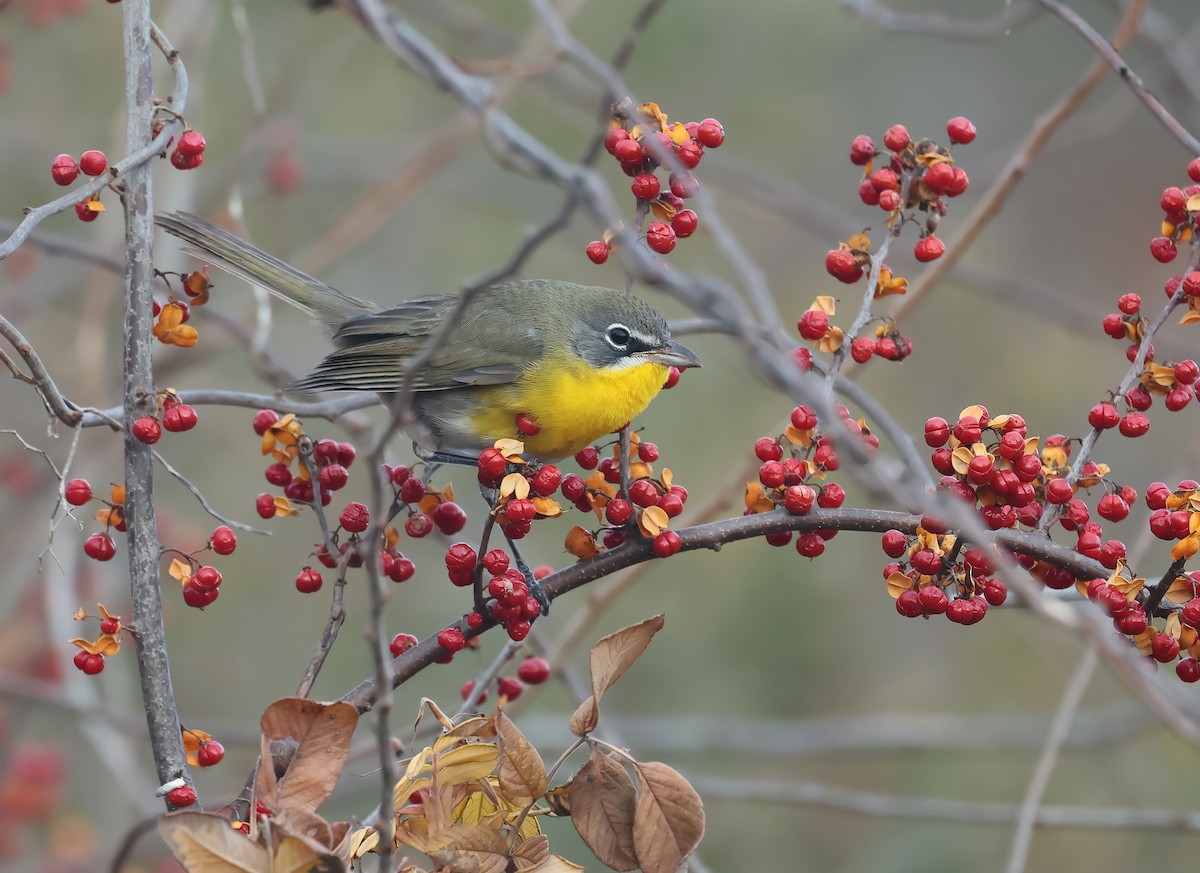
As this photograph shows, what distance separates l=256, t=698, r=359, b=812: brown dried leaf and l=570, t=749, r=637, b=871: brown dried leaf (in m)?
0.44

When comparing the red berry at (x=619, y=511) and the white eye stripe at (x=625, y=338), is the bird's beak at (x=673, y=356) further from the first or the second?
the red berry at (x=619, y=511)

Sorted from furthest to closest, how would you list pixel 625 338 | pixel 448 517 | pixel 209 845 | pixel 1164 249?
pixel 625 338 < pixel 448 517 < pixel 1164 249 < pixel 209 845

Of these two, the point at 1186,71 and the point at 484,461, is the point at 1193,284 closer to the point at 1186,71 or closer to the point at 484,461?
the point at 484,461

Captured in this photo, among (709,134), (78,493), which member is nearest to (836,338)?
(709,134)

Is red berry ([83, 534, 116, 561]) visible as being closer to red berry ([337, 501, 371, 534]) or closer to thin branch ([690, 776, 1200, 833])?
red berry ([337, 501, 371, 534])

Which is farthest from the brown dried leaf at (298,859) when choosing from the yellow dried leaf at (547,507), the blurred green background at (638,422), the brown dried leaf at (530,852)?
the blurred green background at (638,422)

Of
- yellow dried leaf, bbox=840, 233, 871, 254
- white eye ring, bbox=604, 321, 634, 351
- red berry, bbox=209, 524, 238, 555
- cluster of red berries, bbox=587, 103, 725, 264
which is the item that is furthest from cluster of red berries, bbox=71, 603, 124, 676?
white eye ring, bbox=604, 321, 634, 351

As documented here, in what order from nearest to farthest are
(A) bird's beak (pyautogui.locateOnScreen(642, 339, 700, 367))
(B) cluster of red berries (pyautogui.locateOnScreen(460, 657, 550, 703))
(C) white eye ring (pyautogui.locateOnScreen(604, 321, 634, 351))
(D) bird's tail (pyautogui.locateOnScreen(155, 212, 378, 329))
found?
(B) cluster of red berries (pyautogui.locateOnScreen(460, 657, 550, 703)), (A) bird's beak (pyautogui.locateOnScreen(642, 339, 700, 367)), (D) bird's tail (pyautogui.locateOnScreen(155, 212, 378, 329)), (C) white eye ring (pyautogui.locateOnScreen(604, 321, 634, 351))

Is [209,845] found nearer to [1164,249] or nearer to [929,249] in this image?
[929,249]

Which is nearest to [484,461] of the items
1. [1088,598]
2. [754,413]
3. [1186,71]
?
[1088,598]

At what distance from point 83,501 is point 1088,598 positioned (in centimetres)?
230

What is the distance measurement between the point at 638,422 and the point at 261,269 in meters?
3.09

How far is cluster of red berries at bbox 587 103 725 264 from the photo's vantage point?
9.17 ft

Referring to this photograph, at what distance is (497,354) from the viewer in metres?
5.17
